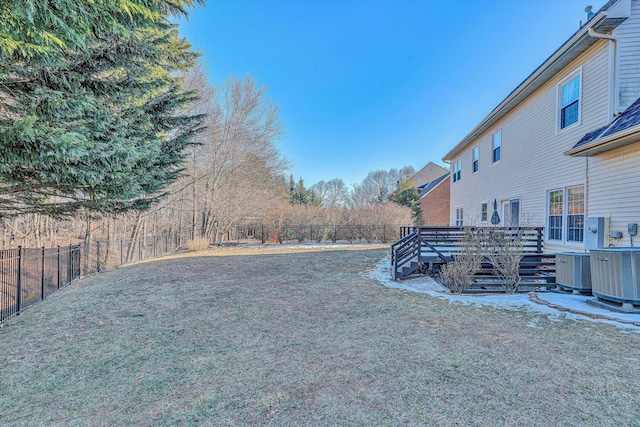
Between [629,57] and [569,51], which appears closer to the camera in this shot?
[629,57]

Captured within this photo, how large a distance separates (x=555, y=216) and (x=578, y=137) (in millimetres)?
2058

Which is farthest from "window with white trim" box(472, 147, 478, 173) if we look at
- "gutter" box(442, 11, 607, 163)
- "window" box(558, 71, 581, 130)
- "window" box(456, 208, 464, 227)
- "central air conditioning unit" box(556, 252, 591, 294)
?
"central air conditioning unit" box(556, 252, 591, 294)

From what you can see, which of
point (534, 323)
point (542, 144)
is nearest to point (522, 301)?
point (534, 323)

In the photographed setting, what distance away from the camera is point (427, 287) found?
698 cm

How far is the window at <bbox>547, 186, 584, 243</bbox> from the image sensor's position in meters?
6.98

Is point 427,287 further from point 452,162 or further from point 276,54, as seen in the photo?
point 276,54

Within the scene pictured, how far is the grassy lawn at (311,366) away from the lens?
234 centimetres

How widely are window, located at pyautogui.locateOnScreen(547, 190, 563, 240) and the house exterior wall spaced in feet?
0.49

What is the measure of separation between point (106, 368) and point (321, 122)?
23.5 metres

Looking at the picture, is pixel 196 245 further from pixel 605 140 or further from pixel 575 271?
pixel 605 140

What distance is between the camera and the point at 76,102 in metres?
3.86

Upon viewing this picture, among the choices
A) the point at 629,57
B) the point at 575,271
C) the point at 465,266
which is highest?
the point at 629,57

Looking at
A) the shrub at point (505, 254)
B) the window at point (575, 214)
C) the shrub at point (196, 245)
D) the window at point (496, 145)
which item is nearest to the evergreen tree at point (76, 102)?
the shrub at point (505, 254)

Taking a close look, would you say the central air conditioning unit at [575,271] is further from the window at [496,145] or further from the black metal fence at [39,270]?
the black metal fence at [39,270]
